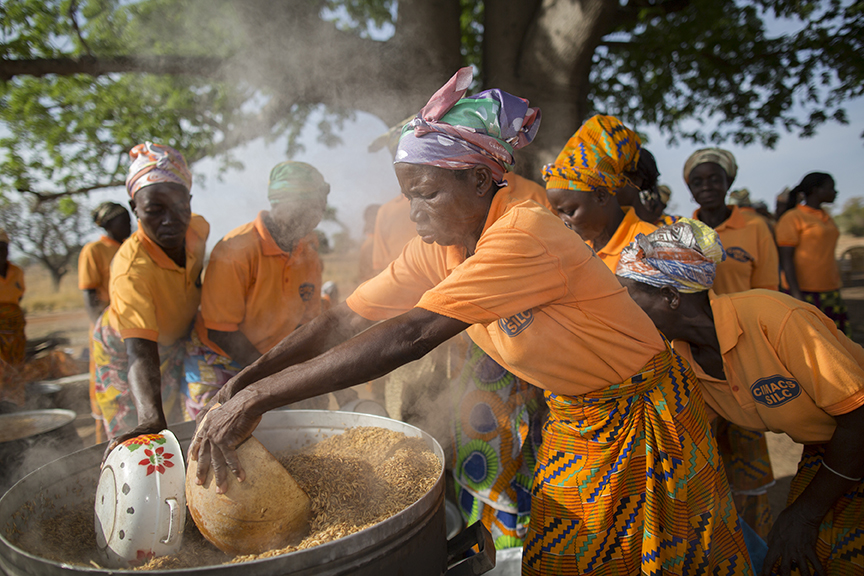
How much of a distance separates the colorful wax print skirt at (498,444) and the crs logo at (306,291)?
116 cm

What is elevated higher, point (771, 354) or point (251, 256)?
point (251, 256)

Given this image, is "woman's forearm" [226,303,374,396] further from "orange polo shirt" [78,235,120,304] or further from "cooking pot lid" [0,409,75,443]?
"orange polo shirt" [78,235,120,304]

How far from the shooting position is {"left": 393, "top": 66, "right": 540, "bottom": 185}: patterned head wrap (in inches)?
61.2

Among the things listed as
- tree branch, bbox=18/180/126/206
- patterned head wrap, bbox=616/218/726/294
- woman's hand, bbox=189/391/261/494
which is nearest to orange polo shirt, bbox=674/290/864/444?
patterned head wrap, bbox=616/218/726/294

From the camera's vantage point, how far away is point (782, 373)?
1.74 meters

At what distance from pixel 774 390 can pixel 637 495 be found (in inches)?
25.0

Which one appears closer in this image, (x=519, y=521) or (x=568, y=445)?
(x=568, y=445)

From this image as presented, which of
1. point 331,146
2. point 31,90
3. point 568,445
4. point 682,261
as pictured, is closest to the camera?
point 568,445

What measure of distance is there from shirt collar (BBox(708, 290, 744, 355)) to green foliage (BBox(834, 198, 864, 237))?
32.6 m

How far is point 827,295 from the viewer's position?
531cm

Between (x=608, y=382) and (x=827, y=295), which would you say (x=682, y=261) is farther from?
(x=827, y=295)

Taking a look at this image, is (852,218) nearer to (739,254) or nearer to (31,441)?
(739,254)

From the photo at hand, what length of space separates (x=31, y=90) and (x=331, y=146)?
5421 millimetres

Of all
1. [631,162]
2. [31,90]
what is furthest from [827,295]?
[31,90]
